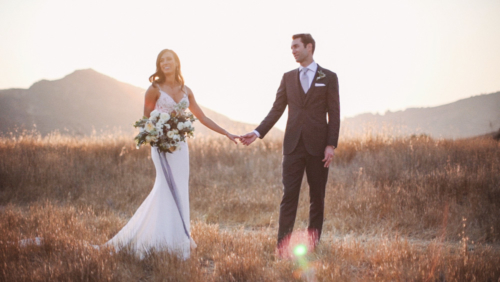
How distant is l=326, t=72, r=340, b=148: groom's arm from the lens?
4.10 m

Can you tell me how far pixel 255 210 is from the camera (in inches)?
282

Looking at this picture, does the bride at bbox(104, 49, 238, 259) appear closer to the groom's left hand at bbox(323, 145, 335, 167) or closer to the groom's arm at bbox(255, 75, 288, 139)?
the groom's arm at bbox(255, 75, 288, 139)

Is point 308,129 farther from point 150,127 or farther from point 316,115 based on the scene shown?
point 150,127

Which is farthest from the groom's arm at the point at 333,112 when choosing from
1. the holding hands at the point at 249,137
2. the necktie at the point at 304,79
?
the holding hands at the point at 249,137

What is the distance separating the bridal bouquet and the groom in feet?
4.61

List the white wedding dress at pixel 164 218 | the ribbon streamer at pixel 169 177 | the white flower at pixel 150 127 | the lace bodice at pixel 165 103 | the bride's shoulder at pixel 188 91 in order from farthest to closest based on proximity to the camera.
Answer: the bride's shoulder at pixel 188 91, the lace bodice at pixel 165 103, the ribbon streamer at pixel 169 177, the white wedding dress at pixel 164 218, the white flower at pixel 150 127

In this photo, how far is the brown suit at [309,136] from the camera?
13.5 feet

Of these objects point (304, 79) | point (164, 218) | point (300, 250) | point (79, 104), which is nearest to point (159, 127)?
point (164, 218)

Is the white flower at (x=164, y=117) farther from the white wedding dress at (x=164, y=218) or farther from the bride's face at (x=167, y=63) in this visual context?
the bride's face at (x=167, y=63)

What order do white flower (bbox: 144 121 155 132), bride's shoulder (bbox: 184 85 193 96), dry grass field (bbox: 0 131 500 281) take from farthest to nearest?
bride's shoulder (bbox: 184 85 193 96)
white flower (bbox: 144 121 155 132)
dry grass field (bbox: 0 131 500 281)

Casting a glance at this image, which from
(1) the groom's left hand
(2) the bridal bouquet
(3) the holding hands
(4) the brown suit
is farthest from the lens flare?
(2) the bridal bouquet

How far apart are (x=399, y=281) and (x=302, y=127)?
6.81ft

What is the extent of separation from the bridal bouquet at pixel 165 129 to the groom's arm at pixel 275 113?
3.42 feet

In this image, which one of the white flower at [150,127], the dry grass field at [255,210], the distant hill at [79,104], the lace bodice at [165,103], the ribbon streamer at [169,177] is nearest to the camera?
the dry grass field at [255,210]
